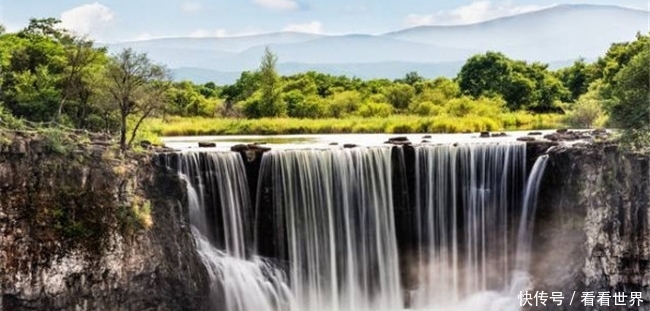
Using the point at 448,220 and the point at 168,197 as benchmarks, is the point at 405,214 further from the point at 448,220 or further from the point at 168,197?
the point at 168,197

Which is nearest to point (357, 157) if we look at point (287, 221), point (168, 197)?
point (287, 221)

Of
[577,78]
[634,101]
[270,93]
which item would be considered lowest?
[634,101]

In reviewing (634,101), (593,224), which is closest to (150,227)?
(593,224)

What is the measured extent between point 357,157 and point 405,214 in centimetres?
189

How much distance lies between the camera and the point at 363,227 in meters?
17.6

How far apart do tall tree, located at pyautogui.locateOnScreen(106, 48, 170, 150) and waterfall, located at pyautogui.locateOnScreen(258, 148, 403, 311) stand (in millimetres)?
2962

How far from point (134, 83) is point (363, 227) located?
20.8ft

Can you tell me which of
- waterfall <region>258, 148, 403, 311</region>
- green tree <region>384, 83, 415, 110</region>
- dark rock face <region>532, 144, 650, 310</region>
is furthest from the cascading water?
green tree <region>384, 83, 415, 110</region>

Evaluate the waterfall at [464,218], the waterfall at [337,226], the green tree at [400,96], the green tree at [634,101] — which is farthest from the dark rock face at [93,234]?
the green tree at [400,96]

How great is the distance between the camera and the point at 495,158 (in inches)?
709

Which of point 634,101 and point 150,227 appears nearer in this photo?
point 150,227

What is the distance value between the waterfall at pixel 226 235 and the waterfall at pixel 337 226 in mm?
640

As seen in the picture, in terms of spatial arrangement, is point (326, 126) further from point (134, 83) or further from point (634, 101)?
point (634, 101)

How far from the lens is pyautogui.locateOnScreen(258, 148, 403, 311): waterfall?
16953mm
